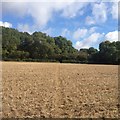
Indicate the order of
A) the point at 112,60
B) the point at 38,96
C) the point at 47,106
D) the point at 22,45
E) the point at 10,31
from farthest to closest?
the point at 10,31 < the point at 22,45 < the point at 112,60 < the point at 38,96 < the point at 47,106

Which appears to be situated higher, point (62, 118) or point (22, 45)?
point (22, 45)

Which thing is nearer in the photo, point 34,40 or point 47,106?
point 47,106

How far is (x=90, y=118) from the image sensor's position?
722cm

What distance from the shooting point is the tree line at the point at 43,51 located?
247ft

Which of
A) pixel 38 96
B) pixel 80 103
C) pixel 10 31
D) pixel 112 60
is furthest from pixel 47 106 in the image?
pixel 10 31

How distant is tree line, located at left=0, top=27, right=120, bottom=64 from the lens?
7519cm

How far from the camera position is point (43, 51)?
269 ft

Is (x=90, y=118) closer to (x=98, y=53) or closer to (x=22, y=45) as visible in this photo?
(x=98, y=53)

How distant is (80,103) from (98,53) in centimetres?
6813

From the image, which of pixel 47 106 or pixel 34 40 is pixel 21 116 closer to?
pixel 47 106

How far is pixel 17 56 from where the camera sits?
254 ft

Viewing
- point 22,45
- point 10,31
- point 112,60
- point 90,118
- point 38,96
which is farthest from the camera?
point 10,31

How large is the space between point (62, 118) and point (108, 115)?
48.6 inches

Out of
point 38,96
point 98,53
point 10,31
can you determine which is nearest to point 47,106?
point 38,96
